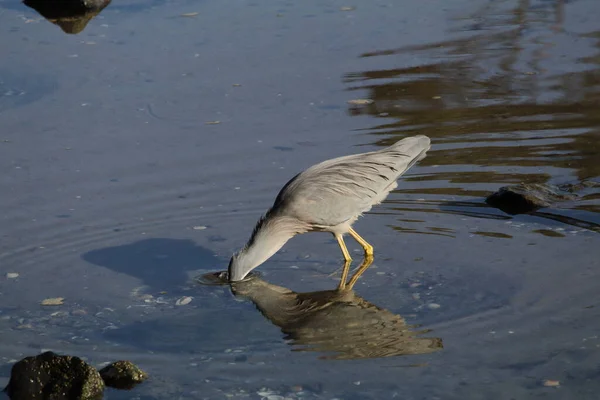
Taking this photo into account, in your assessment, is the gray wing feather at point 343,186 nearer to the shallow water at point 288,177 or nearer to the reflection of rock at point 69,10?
the shallow water at point 288,177

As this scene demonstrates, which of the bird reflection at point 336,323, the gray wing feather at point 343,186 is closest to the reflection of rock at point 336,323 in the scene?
the bird reflection at point 336,323

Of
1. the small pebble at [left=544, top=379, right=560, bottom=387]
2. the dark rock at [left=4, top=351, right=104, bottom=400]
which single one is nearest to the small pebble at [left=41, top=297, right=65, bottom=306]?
the dark rock at [left=4, top=351, right=104, bottom=400]

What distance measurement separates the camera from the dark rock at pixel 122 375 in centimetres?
602

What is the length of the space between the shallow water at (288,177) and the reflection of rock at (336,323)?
0.34 ft

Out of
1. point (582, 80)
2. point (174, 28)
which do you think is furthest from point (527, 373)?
point (174, 28)

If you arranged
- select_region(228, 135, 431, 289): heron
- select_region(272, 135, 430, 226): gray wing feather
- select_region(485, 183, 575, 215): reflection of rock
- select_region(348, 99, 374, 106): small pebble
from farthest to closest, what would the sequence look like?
select_region(348, 99, 374, 106): small pebble, select_region(485, 183, 575, 215): reflection of rock, select_region(272, 135, 430, 226): gray wing feather, select_region(228, 135, 431, 289): heron

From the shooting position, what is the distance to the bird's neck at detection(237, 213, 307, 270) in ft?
24.7

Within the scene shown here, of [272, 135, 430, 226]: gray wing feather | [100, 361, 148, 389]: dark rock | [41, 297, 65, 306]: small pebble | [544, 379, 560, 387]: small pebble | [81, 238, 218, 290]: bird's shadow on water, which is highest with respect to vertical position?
[272, 135, 430, 226]: gray wing feather

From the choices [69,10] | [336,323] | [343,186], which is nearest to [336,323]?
[336,323]

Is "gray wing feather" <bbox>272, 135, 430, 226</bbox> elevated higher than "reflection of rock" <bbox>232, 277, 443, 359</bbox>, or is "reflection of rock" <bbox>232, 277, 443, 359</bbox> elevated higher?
"gray wing feather" <bbox>272, 135, 430, 226</bbox>

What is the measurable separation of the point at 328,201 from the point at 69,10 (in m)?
8.32

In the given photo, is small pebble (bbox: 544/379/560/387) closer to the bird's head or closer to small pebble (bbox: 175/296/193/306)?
the bird's head

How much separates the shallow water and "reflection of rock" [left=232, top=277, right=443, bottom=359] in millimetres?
103

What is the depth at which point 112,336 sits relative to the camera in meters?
6.78
